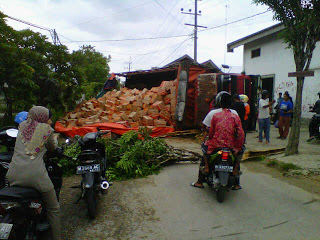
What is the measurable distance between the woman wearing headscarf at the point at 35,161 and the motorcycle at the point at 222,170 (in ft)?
7.74

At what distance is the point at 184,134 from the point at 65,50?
6932 mm

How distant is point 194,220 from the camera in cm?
343

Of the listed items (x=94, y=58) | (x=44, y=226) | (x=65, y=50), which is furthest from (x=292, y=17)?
(x=94, y=58)

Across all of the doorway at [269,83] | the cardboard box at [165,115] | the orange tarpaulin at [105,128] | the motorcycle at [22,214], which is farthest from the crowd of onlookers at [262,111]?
the doorway at [269,83]

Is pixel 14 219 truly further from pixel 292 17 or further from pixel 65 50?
pixel 65 50

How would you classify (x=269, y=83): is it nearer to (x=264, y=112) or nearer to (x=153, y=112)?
(x=264, y=112)

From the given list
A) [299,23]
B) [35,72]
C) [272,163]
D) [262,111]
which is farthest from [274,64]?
[35,72]

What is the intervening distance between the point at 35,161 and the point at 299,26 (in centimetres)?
605

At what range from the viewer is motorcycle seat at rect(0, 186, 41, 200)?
7.43 feet

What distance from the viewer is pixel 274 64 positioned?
14.5m

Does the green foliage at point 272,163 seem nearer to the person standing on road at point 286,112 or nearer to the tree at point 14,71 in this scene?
the person standing on road at point 286,112

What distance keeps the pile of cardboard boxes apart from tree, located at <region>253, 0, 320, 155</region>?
16.5ft

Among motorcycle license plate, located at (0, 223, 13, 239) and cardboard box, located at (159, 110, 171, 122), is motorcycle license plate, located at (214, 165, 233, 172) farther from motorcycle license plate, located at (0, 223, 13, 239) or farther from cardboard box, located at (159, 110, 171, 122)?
cardboard box, located at (159, 110, 171, 122)

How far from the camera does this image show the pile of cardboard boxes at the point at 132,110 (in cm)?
1045
